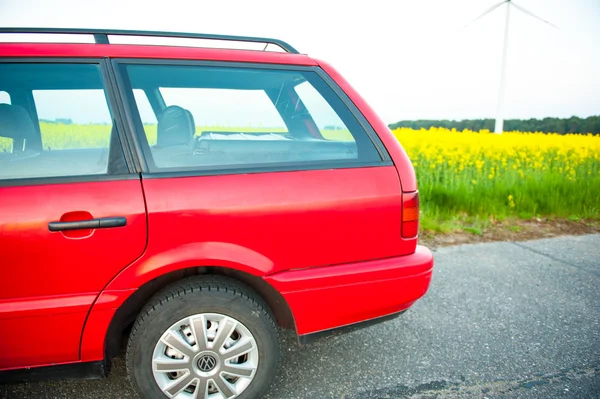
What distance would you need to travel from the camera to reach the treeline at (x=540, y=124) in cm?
2183

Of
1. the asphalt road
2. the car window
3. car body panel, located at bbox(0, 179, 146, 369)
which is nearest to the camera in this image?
car body panel, located at bbox(0, 179, 146, 369)

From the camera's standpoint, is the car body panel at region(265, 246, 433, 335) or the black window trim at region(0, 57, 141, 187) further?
the car body panel at region(265, 246, 433, 335)

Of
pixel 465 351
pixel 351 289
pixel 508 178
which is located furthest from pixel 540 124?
pixel 351 289

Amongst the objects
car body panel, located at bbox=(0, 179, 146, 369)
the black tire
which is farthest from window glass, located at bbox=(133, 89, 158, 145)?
the black tire

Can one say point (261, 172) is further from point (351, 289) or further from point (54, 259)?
point (54, 259)

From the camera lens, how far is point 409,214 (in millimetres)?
2051

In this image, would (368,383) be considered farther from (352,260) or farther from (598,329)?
(598,329)

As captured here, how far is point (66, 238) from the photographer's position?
5.31 ft

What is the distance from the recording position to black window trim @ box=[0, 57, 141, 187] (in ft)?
5.47

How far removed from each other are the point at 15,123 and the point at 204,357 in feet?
4.68

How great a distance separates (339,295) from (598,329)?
211 centimetres

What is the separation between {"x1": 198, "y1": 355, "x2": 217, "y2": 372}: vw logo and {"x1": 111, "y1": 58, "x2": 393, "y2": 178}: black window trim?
0.84m

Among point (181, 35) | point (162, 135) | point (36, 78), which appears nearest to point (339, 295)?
point (162, 135)

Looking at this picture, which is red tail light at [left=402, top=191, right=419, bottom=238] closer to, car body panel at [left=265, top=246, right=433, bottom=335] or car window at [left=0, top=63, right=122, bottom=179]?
car body panel at [left=265, top=246, right=433, bottom=335]
